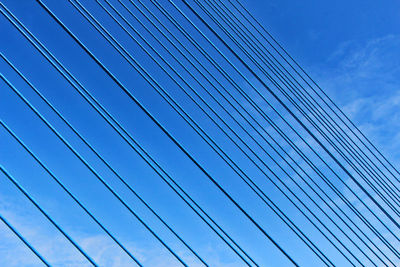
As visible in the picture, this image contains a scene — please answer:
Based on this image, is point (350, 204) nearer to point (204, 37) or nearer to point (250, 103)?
→ point (250, 103)

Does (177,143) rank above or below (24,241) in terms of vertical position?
above

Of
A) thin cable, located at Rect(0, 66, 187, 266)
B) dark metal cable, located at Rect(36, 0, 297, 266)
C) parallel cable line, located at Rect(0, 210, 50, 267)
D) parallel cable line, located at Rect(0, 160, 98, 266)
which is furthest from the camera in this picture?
dark metal cable, located at Rect(36, 0, 297, 266)

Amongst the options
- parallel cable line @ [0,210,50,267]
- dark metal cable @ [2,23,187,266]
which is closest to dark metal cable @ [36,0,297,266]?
dark metal cable @ [2,23,187,266]

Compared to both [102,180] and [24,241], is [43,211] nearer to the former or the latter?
[24,241]

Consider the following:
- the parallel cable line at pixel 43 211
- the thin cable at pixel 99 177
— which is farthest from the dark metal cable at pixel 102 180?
the parallel cable line at pixel 43 211

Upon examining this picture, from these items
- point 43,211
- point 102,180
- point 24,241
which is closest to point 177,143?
point 102,180

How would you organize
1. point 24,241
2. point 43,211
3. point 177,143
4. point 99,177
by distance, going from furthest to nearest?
point 177,143 < point 99,177 < point 43,211 < point 24,241

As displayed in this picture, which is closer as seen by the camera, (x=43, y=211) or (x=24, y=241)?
(x=24, y=241)

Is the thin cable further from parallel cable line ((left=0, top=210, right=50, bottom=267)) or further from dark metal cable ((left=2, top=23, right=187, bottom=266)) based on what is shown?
parallel cable line ((left=0, top=210, right=50, bottom=267))

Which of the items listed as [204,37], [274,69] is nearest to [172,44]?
[204,37]

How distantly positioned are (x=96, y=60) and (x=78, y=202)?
0.97 metres

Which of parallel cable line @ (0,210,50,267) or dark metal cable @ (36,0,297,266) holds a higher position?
dark metal cable @ (36,0,297,266)

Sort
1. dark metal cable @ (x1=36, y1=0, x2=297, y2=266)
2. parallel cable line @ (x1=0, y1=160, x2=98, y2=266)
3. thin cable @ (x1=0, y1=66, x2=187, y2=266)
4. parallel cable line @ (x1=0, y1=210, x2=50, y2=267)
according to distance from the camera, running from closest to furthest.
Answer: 1. parallel cable line @ (x1=0, y1=210, x2=50, y2=267)
2. parallel cable line @ (x1=0, y1=160, x2=98, y2=266)
3. thin cable @ (x1=0, y1=66, x2=187, y2=266)
4. dark metal cable @ (x1=36, y1=0, x2=297, y2=266)

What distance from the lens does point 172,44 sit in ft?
14.0
